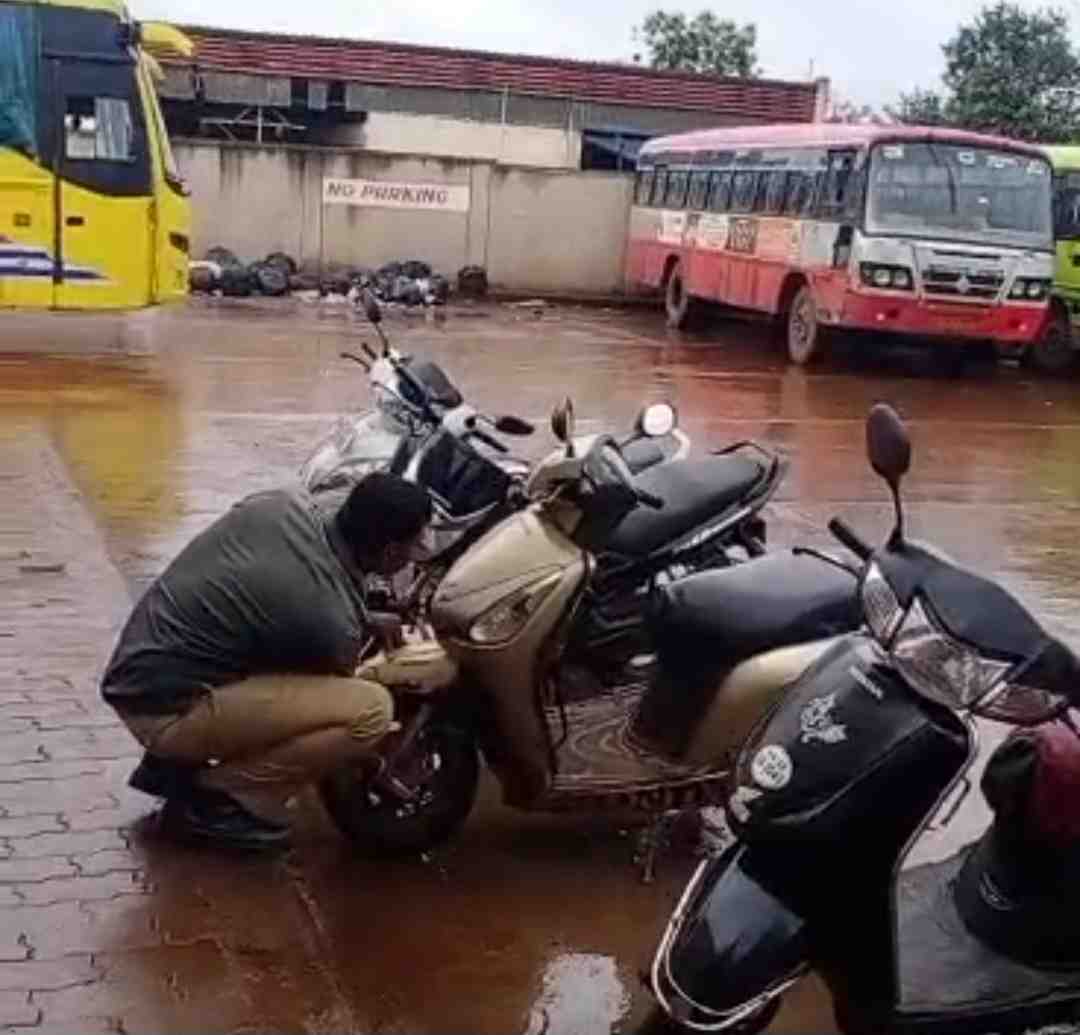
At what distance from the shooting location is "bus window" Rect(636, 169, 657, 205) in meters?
23.6

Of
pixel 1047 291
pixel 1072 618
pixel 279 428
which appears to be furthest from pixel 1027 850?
pixel 1047 291

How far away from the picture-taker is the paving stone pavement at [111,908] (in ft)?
12.2

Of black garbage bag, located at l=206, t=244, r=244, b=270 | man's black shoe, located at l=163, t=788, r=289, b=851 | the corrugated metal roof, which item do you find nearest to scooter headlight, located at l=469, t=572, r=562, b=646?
man's black shoe, located at l=163, t=788, r=289, b=851

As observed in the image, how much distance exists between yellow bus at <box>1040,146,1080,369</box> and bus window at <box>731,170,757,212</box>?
10.5ft

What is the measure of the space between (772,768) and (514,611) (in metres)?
1.25

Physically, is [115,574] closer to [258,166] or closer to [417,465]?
[417,465]

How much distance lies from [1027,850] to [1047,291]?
14286 mm

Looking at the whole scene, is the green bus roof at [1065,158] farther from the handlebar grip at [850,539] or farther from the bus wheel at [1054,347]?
the handlebar grip at [850,539]

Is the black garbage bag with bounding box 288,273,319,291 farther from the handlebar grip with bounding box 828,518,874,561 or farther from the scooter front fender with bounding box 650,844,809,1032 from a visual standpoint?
the scooter front fender with bounding box 650,844,809,1032

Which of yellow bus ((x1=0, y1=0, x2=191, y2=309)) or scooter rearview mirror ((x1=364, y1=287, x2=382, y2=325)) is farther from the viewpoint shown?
yellow bus ((x1=0, y1=0, x2=191, y2=309))

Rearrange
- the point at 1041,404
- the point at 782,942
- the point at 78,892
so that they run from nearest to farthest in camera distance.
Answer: the point at 782,942
the point at 78,892
the point at 1041,404

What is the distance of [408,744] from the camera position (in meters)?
4.51

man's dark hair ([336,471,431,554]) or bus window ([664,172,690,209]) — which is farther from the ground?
bus window ([664,172,690,209])

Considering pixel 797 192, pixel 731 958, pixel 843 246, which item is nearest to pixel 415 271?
pixel 797 192
